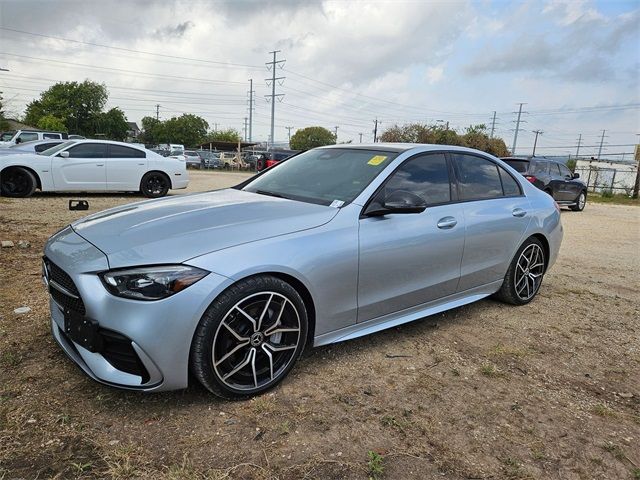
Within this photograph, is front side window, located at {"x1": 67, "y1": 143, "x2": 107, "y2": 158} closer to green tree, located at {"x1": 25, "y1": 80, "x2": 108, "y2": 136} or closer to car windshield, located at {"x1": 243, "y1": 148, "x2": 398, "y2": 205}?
car windshield, located at {"x1": 243, "y1": 148, "x2": 398, "y2": 205}

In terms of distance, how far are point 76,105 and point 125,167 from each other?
69848 mm

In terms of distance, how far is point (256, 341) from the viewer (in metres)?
2.62

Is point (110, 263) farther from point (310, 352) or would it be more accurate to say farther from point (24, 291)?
point (24, 291)

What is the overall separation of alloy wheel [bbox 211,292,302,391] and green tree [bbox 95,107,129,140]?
75.5 m

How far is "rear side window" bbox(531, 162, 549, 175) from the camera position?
535 inches

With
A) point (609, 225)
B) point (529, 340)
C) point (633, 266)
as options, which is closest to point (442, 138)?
point (609, 225)

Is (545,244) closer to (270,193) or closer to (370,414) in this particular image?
(270,193)

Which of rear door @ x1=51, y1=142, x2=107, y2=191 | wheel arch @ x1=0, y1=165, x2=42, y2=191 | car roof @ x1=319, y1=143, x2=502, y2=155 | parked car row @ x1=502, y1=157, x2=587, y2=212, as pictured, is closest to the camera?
car roof @ x1=319, y1=143, x2=502, y2=155

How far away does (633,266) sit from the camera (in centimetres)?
677

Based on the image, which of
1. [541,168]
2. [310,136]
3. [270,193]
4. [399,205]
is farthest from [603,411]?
[310,136]

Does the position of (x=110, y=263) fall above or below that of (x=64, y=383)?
above

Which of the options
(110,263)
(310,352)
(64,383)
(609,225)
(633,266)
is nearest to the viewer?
(110,263)

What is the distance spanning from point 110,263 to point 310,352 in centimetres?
152

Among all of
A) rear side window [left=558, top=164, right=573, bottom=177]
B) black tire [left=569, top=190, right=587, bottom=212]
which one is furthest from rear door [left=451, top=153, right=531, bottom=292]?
black tire [left=569, top=190, right=587, bottom=212]
